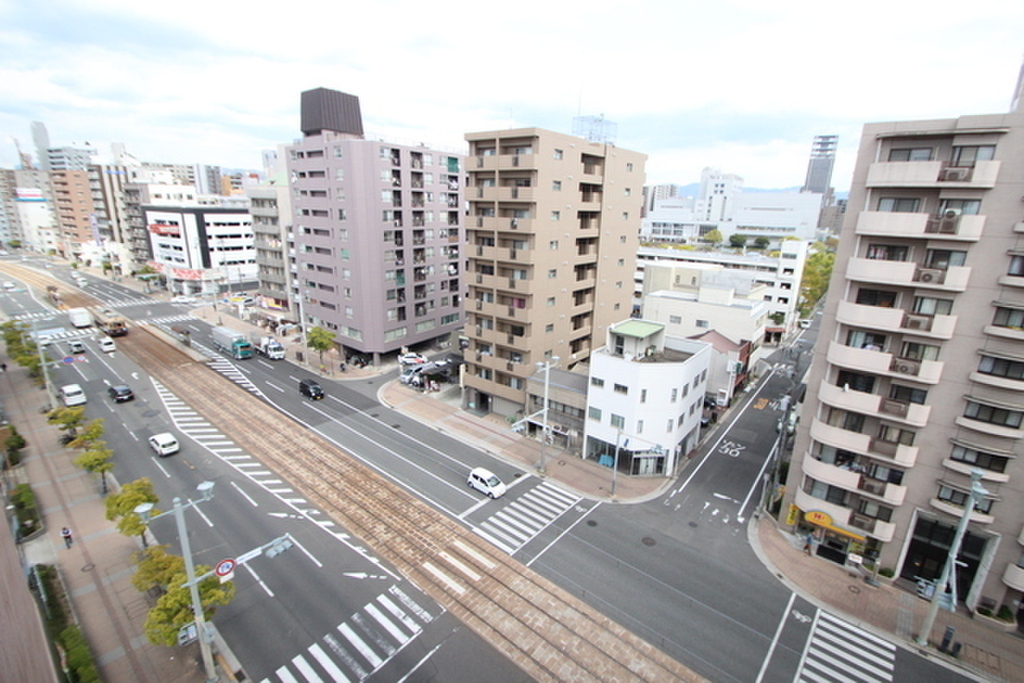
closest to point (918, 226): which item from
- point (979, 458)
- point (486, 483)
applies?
point (979, 458)

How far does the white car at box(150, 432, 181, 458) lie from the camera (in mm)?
40719

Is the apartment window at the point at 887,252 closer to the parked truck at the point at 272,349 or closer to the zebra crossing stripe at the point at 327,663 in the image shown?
the zebra crossing stripe at the point at 327,663

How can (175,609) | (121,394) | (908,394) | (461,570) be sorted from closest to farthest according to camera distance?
(175,609)
(908,394)
(461,570)
(121,394)

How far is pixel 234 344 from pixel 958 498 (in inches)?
3066

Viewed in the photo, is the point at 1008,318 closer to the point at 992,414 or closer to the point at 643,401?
the point at 992,414

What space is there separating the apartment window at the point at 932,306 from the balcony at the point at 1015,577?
1431cm


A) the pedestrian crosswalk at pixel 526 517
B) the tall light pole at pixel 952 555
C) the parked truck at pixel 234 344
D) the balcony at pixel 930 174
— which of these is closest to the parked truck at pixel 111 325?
the parked truck at pixel 234 344

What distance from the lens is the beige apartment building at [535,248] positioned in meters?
44.0

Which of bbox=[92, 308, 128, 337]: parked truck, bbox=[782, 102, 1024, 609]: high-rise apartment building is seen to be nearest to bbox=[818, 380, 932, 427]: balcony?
bbox=[782, 102, 1024, 609]: high-rise apartment building

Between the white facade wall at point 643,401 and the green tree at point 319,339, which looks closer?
the white facade wall at point 643,401

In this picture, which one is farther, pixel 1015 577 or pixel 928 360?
pixel 928 360

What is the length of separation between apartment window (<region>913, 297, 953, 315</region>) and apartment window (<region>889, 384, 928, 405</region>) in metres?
4.65

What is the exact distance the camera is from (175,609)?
20984mm

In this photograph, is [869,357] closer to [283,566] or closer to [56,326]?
[283,566]
